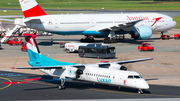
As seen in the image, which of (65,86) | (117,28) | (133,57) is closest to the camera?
(65,86)

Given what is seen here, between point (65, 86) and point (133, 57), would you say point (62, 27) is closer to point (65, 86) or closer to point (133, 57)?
point (133, 57)

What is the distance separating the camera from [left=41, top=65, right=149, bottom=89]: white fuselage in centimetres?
3008

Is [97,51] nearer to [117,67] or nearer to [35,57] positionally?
[35,57]

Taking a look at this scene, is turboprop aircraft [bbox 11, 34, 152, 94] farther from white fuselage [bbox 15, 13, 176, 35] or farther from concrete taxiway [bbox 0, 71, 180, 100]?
white fuselage [bbox 15, 13, 176, 35]

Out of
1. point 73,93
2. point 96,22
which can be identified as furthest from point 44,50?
point 73,93

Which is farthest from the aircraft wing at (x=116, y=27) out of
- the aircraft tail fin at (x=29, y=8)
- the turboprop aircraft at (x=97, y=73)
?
the turboprop aircraft at (x=97, y=73)

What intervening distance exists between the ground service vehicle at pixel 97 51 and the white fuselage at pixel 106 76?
19284 millimetres

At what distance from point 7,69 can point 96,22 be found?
108ft

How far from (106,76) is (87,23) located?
42.0m

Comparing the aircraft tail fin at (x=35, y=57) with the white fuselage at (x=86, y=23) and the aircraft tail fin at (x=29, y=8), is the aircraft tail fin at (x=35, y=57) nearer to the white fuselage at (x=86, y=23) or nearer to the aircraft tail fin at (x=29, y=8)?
the white fuselage at (x=86, y=23)

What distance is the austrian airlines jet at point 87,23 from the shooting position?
6950 centimetres

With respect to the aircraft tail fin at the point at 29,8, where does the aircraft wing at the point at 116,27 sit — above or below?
below

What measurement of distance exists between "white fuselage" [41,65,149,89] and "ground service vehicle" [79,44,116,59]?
63.3 ft

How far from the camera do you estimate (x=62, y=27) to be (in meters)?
71.1
